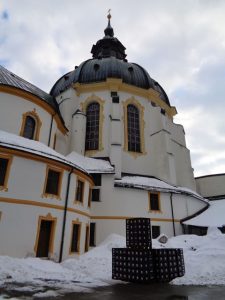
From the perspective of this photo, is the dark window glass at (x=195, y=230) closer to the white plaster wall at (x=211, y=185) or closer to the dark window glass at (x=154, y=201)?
the dark window glass at (x=154, y=201)

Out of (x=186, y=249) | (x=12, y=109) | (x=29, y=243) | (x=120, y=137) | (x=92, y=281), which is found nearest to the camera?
(x=92, y=281)

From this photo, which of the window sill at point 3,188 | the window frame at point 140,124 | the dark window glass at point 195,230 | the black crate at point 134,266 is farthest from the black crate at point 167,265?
the window frame at point 140,124

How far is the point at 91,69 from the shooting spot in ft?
104

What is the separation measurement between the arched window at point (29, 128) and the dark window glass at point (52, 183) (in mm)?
5847

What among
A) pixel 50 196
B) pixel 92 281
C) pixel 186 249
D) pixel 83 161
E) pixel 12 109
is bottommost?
pixel 92 281

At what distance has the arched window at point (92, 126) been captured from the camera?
26969mm

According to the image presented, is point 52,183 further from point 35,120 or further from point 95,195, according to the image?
point 35,120

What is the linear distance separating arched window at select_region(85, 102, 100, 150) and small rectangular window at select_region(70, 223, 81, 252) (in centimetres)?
1210

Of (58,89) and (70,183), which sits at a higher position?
(58,89)

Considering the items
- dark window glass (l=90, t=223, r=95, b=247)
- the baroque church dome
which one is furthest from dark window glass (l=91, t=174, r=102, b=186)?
the baroque church dome

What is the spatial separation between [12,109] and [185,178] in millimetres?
20920

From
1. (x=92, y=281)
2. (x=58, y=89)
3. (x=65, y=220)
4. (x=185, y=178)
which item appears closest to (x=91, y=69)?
(x=58, y=89)

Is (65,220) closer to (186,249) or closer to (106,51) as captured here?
(186,249)

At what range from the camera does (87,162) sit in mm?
22906
